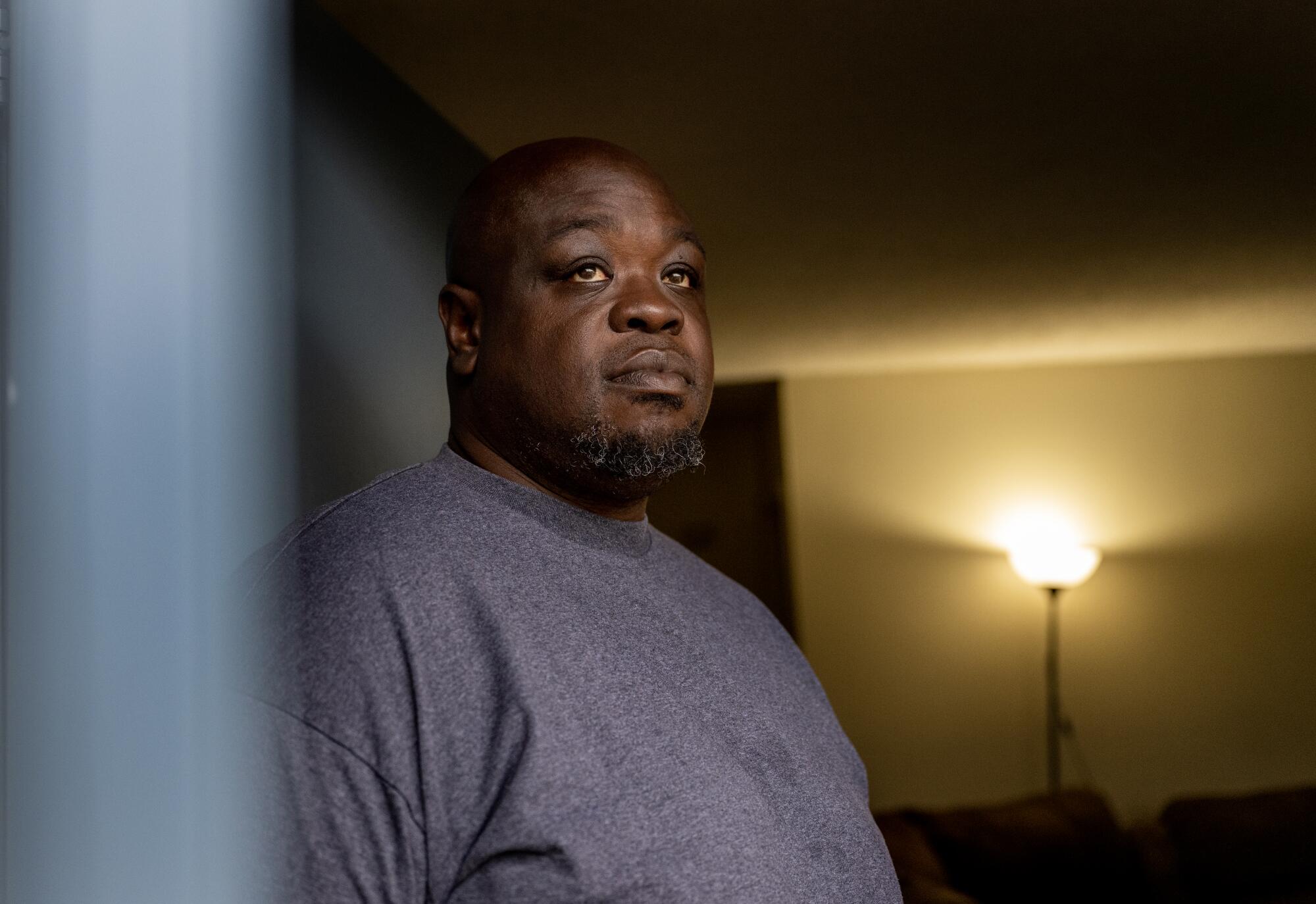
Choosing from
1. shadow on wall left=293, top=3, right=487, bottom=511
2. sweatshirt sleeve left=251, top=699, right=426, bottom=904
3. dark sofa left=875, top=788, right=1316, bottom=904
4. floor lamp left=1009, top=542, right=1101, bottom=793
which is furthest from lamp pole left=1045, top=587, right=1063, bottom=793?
sweatshirt sleeve left=251, top=699, right=426, bottom=904

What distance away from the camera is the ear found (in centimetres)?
100

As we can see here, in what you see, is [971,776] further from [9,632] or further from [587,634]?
[9,632]

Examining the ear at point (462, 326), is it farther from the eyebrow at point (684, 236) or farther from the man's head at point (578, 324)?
the eyebrow at point (684, 236)

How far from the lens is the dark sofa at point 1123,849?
139 inches

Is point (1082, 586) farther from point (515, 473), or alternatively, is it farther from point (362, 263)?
point (515, 473)

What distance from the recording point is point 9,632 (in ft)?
1.20

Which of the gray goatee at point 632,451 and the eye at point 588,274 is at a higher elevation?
the eye at point 588,274

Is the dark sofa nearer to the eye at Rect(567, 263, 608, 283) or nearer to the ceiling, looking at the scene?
the ceiling

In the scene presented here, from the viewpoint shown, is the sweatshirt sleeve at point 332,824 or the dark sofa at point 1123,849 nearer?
the sweatshirt sleeve at point 332,824

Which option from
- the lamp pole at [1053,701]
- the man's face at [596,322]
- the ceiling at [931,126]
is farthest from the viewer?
the lamp pole at [1053,701]

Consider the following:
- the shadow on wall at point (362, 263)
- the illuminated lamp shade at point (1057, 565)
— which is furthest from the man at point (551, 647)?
the illuminated lamp shade at point (1057, 565)

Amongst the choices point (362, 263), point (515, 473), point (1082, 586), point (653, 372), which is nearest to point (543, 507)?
point (515, 473)

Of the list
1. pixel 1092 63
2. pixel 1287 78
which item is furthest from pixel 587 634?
pixel 1287 78

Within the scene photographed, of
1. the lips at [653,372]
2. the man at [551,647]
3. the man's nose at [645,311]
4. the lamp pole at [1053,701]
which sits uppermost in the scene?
the man's nose at [645,311]
